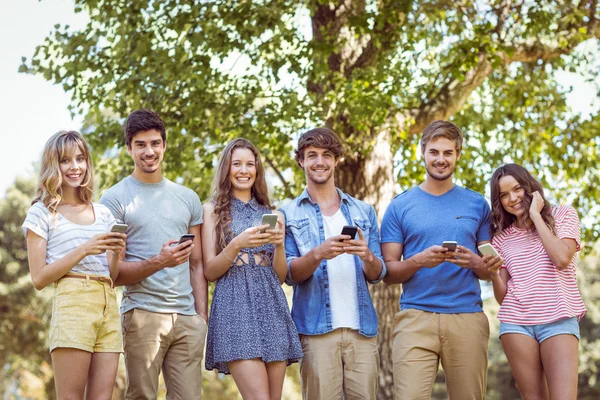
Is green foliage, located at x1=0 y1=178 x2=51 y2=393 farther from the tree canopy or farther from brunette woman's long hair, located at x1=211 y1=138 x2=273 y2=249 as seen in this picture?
brunette woman's long hair, located at x1=211 y1=138 x2=273 y2=249

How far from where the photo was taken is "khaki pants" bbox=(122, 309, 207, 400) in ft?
15.4

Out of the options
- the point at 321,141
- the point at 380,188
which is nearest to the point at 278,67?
the point at 380,188

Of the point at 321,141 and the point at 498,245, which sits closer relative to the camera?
the point at 321,141

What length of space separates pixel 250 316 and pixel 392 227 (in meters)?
1.38

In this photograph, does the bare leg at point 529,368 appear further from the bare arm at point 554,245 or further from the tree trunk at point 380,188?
the tree trunk at point 380,188

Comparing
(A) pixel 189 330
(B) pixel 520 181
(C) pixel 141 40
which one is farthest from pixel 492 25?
(A) pixel 189 330

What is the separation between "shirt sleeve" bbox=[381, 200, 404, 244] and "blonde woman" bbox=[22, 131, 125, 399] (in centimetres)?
203

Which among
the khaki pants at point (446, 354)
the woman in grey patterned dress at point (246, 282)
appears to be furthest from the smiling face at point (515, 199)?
the woman in grey patterned dress at point (246, 282)

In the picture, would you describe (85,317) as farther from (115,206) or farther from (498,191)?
(498,191)

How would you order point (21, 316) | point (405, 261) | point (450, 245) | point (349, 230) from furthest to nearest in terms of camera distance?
point (21, 316) → point (405, 261) → point (450, 245) → point (349, 230)

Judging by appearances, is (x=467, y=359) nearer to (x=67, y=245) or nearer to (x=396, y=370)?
(x=396, y=370)

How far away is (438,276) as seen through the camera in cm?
523

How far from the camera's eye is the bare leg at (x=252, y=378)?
4531 mm

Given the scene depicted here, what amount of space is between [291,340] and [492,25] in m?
7.50
